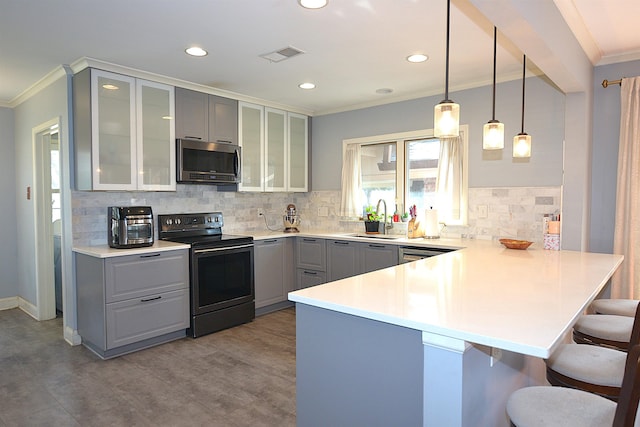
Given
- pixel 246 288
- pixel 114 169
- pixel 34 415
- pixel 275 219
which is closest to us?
pixel 34 415

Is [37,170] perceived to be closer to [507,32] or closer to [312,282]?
[312,282]

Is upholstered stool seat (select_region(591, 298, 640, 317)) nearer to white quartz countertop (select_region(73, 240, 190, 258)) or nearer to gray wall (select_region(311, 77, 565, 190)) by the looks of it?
Answer: gray wall (select_region(311, 77, 565, 190))

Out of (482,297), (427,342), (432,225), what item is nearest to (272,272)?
(432,225)

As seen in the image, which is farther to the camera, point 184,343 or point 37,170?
point 37,170

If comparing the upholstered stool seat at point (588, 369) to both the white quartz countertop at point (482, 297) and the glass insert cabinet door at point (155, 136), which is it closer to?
the white quartz countertop at point (482, 297)

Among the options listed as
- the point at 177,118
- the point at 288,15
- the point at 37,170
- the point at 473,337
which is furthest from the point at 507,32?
the point at 37,170

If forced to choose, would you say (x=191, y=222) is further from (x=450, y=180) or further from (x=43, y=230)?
(x=450, y=180)

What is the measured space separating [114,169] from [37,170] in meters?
1.43

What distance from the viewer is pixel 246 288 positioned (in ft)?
13.6

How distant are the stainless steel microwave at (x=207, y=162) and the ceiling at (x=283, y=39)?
62 centimetres

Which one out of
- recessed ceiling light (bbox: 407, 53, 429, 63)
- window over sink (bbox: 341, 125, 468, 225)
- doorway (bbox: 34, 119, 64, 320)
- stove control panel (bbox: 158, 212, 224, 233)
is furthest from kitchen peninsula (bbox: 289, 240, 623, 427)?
doorway (bbox: 34, 119, 64, 320)

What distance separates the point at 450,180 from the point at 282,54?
6.82 ft

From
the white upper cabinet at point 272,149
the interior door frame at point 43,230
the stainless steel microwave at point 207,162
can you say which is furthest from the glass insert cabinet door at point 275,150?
the interior door frame at point 43,230

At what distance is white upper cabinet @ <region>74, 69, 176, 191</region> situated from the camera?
3299 mm
